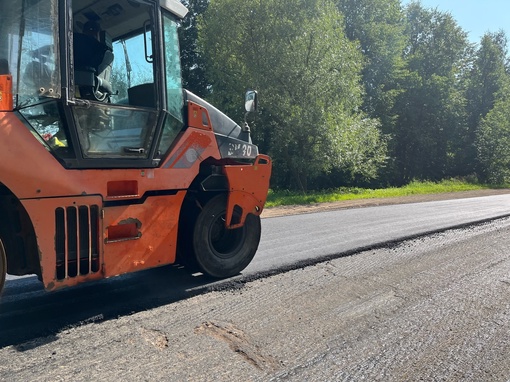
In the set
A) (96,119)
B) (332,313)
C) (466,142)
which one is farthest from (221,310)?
(466,142)

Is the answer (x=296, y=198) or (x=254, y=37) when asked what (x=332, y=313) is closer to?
(x=296, y=198)

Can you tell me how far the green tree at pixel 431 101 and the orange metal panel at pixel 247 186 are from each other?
102 ft

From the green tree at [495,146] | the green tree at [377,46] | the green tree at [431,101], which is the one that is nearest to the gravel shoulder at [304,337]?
the green tree at [377,46]

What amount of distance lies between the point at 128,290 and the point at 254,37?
1694 centimetres

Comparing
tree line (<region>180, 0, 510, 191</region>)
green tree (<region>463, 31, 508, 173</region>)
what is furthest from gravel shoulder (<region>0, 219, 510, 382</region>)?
green tree (<region>463, 31, 508, 173</region>)

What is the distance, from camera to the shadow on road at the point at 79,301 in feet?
10.6

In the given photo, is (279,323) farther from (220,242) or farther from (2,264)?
(2,264)

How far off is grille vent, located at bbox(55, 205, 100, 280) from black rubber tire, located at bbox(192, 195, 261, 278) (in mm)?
1148

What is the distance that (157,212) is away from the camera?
3.93m

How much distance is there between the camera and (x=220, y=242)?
16.0 feet

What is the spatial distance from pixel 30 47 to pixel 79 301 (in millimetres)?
2230

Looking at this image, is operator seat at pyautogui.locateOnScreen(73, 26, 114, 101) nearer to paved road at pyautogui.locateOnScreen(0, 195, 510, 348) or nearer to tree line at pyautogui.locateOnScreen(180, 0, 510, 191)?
paved road at pyautogui.locateOnScreen(0, 195, 510, 348)

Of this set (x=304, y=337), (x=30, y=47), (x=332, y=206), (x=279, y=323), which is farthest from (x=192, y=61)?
(x=304, y=337)

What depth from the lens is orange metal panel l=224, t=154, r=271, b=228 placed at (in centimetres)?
463
